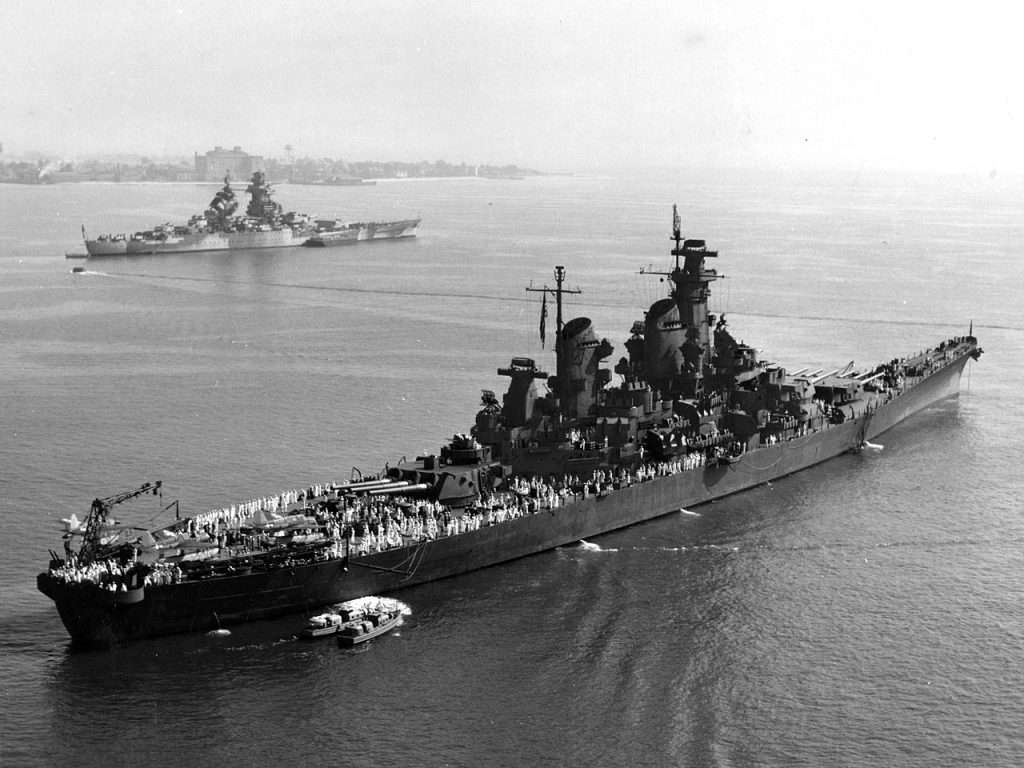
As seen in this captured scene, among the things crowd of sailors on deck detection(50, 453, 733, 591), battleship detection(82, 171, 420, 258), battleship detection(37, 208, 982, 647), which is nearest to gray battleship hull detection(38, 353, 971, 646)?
battleship detection(37, 208, 982, 647)

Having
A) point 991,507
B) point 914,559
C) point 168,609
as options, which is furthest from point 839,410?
point 168,609

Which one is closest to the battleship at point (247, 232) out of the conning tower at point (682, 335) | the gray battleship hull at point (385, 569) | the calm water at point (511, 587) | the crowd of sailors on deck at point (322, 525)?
the calm water at point (511, 587)

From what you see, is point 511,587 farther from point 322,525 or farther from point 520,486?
point 322,525

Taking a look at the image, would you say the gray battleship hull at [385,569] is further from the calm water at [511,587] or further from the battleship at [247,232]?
the battleship at [247,232]

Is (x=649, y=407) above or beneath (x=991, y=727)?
above

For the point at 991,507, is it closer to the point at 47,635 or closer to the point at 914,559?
the point at 914,559
